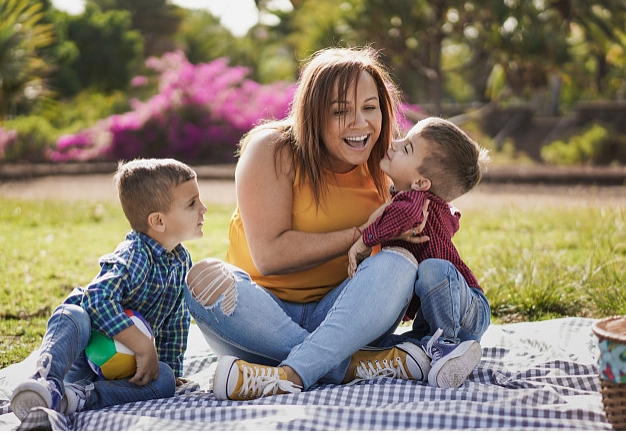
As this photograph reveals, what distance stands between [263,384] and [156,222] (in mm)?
634

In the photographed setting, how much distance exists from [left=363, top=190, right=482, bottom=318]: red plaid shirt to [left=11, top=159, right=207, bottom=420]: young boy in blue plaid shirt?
0.60 meters

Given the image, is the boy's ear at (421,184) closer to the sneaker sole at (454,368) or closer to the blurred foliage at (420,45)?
the sneaker sole at (454,368)

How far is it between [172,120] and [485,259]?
8.68 metres

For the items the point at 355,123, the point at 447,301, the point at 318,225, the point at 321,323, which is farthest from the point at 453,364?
the point at 355,123

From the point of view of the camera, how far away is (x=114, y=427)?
210 cm

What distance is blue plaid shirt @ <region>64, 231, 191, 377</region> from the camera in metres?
2.30

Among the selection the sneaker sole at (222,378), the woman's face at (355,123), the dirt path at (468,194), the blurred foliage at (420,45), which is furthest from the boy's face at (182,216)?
the dirt path at (468,194)

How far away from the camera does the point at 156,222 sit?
2484 mm

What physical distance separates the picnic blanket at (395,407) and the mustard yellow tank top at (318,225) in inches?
16.3

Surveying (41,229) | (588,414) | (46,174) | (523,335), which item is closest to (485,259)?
(523,335)

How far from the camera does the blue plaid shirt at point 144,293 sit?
230 centimetres

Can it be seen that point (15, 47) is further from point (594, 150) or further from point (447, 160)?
point (447, 160)

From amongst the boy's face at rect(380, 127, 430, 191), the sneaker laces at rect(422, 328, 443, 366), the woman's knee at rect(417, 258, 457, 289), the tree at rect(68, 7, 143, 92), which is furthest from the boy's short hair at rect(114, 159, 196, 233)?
the tree at rect(68, 7, 143, 92)

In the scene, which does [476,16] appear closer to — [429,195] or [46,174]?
[46,174]
